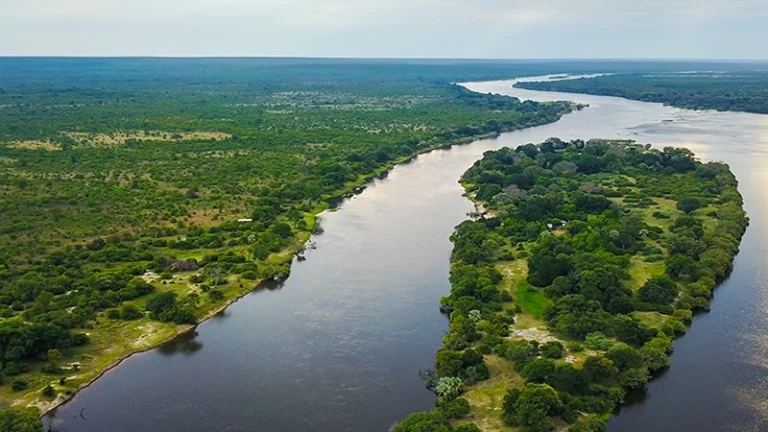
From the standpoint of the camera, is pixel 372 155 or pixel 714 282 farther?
pixel 372 155

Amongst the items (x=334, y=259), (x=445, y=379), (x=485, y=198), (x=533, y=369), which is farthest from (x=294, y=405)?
(x=485, y=198)

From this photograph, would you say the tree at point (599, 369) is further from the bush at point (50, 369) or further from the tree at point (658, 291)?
the bush at point (50, 369)

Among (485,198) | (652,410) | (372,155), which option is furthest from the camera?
(372,155)

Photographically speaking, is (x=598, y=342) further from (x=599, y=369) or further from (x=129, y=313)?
(x=129, y=313)

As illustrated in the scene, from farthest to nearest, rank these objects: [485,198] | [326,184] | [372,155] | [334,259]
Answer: [372,155] → [326,184] → [485,198] → [334,259]

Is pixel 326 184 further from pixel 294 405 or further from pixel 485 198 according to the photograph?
pixel 294 405

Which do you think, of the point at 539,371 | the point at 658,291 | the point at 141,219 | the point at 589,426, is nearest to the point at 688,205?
the point at 658,291
